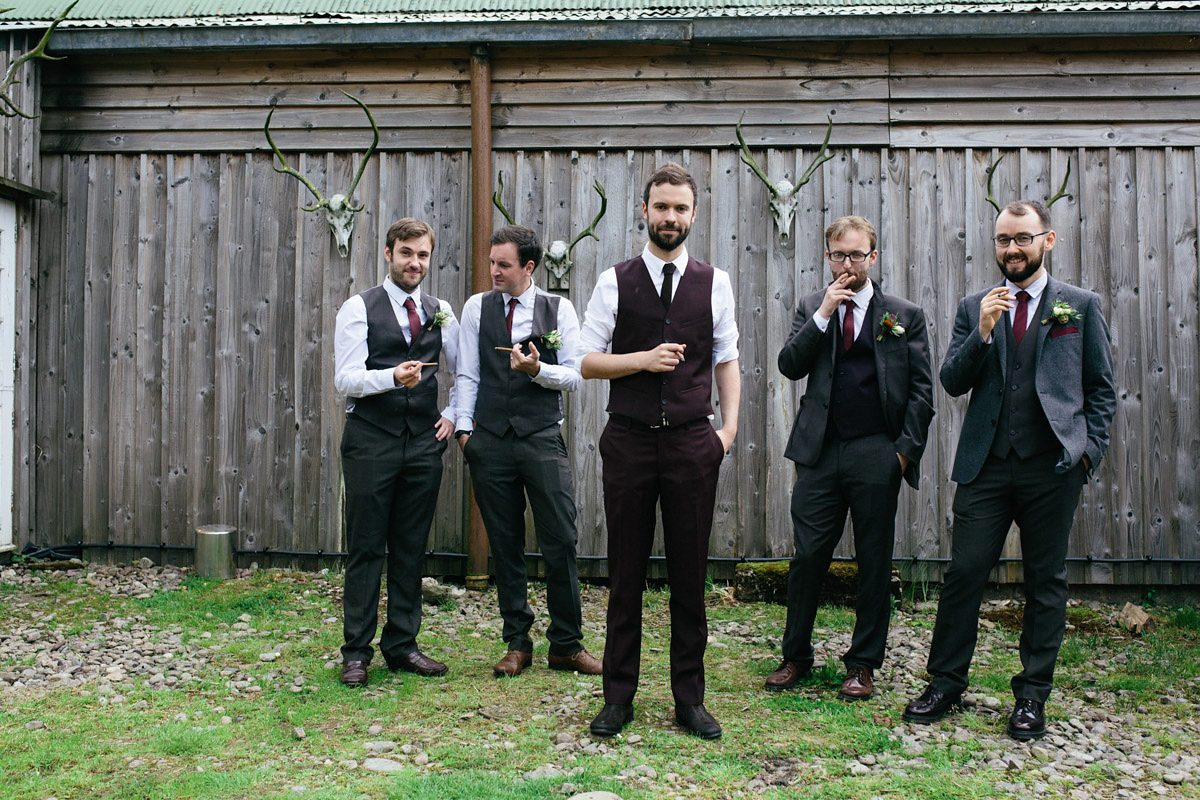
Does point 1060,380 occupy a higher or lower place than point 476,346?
lower

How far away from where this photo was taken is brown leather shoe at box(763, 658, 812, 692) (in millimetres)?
3982

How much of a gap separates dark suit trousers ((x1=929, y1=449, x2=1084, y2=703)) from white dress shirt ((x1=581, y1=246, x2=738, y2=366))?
1215 mm

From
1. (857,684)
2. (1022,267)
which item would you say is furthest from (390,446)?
(1022,267)

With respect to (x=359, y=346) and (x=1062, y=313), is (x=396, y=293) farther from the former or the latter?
(x=1062, y=313)

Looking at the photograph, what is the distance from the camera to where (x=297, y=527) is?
6148 mm

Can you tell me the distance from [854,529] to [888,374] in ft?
2.26

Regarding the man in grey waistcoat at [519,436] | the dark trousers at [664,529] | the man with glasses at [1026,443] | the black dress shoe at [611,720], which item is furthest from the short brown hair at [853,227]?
the black dress shoe at [611,720]

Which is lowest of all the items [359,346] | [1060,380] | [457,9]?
[1060,380]

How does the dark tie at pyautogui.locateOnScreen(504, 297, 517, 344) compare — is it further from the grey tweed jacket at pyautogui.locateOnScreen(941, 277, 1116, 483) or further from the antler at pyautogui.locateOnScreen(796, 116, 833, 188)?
the antler at pyautogui.locateOnScreen(796, 116, 833, 188)

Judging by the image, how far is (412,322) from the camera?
13.6 feet

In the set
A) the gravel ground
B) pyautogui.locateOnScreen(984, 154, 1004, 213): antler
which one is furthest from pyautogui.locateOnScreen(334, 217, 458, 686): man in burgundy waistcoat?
pyautogui.locateOnScreen(984, 154, 1004, 213): antler

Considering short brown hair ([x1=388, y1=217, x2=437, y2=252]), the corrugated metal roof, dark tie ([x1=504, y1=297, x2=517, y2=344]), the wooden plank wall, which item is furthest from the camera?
the wooden plank wall

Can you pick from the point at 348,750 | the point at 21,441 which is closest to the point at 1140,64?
the point at 348,750

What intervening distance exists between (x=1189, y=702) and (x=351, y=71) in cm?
589
